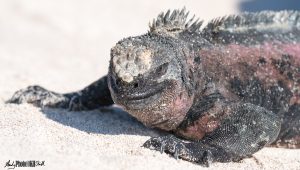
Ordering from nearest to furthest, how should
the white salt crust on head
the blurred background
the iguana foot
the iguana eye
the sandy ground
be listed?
the sandy ground
the iguana foot
the white salt crust on head
the iguana eye
the blurred background

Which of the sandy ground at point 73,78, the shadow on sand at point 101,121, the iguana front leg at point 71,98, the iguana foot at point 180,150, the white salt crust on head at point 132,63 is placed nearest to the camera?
the sandy ground at point 73,78

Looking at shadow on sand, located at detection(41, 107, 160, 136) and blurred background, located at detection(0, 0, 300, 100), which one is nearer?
shadow on sand, located at detection(41, 107, 160, 136)

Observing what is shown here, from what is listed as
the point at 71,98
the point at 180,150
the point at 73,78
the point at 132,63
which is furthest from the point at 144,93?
the point at 73,78

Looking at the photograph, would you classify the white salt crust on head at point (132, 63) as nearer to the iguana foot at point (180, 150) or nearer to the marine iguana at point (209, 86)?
the marine iguana at point (209, 86)

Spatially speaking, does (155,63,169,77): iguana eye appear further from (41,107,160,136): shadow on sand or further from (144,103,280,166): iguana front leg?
(41,107,160,136): shadow on sand

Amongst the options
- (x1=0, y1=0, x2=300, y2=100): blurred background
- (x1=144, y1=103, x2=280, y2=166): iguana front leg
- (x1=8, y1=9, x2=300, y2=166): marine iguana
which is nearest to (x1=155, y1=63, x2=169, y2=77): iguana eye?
(x1=8, y1=9, x2=300, y2=166): marine iguana

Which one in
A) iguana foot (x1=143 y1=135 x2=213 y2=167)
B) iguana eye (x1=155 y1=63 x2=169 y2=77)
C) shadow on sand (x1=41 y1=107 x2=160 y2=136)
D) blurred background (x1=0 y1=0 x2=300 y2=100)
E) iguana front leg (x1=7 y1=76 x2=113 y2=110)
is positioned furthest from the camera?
blurred background (x1=0 y1=0 x2=300 y2=100)

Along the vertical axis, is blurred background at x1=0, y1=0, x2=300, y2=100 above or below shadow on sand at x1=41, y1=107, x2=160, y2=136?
above

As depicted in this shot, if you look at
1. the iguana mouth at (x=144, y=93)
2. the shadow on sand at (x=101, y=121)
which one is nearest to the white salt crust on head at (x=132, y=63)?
the iguana mouth at (x=144, y=93)

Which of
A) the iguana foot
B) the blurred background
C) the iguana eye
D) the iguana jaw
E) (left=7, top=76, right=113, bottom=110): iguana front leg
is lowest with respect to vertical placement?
the iguana foot
